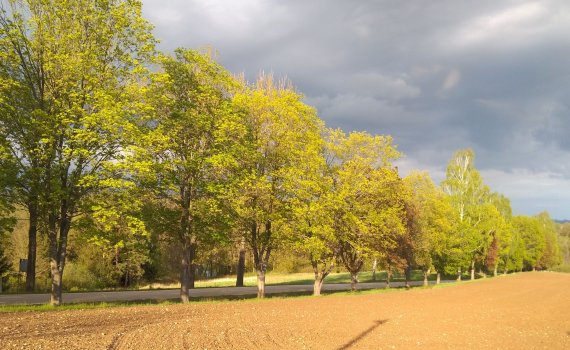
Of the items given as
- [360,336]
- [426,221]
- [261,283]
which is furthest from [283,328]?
[426,221]

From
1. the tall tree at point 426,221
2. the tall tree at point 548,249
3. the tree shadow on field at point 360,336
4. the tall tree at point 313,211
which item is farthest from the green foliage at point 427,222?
the tall tree at point 548,249

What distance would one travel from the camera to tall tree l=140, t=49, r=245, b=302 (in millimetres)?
24422

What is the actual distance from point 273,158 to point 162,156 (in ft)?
27.7

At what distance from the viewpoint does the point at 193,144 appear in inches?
1031

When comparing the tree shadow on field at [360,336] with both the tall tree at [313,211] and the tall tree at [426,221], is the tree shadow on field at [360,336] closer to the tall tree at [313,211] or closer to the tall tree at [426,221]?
the tall tree at [313,211]

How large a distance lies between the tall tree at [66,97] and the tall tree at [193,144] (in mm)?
2714

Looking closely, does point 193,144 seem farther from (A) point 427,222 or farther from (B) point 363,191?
(A) point 427,222

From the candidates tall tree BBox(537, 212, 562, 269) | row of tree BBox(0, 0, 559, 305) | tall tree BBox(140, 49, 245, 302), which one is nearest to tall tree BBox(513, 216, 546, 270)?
tall tree BBox(537, 212, 562, 269)

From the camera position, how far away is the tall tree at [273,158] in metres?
29.7

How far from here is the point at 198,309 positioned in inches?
858

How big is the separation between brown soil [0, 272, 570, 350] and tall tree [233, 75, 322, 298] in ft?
23.9

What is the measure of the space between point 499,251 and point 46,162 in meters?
77.7

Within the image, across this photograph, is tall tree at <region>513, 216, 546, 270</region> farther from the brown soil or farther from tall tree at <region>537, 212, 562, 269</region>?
the brown soil

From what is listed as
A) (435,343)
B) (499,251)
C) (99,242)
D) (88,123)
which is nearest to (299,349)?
(435,343)
